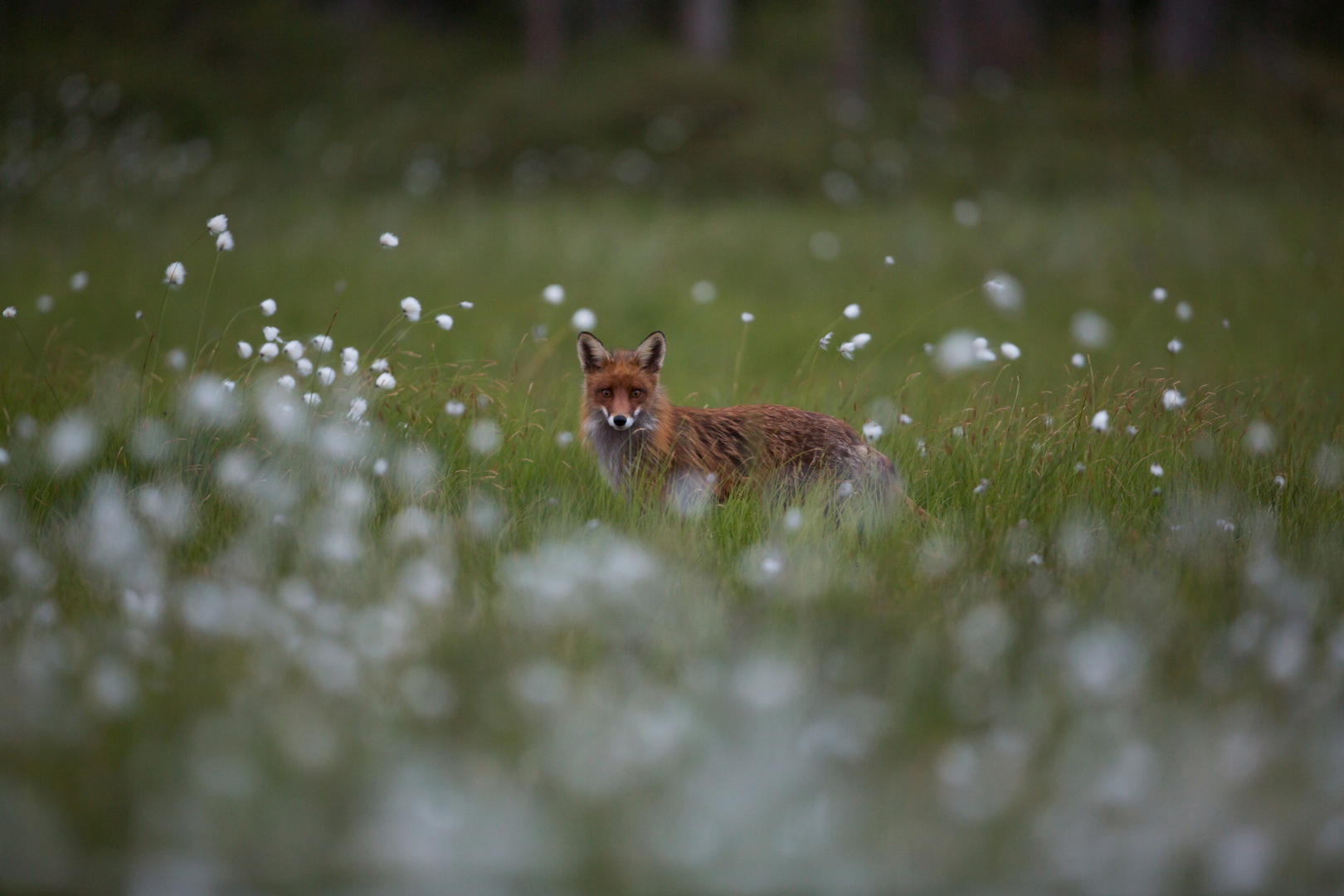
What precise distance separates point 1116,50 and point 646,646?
83.5 ft

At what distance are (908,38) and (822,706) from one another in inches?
1304

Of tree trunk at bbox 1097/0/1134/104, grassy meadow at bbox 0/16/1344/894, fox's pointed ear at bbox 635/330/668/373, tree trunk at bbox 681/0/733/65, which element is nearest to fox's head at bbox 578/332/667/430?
fox's pointed ear at bbox 635/330/668/373

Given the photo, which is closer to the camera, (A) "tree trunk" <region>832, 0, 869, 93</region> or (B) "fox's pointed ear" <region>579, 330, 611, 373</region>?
(B) "fox's pointed ear" <region>579, 330, 611, 373</region>

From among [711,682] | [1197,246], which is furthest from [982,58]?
[711,682]

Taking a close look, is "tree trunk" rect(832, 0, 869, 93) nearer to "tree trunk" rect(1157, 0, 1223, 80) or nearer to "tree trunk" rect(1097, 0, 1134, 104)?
"tree trunk" rect(1097, 0, 1134, 104)

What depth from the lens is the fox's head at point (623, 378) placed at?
5.19 meters

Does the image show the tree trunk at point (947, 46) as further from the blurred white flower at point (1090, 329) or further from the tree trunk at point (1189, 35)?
the blurred white flower at point (1090, 329)

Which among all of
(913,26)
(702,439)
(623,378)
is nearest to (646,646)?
(702,439)

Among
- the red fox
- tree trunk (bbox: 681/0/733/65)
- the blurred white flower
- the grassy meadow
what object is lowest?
the grassy meadow

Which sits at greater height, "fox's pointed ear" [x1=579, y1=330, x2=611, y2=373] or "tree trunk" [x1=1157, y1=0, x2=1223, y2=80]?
"tree trunk" [x1=1157, y1=0, x2=1223, y2=80]

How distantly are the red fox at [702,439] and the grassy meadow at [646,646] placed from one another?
246 mm

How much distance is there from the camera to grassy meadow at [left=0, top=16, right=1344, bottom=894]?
7.77 ft

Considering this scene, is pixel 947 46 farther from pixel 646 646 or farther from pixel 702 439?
pixel 646 646

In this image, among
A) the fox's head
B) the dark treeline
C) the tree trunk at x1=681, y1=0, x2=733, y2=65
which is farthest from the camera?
the tree trunk at x1=681, y1=0, x2=733, y2=65
